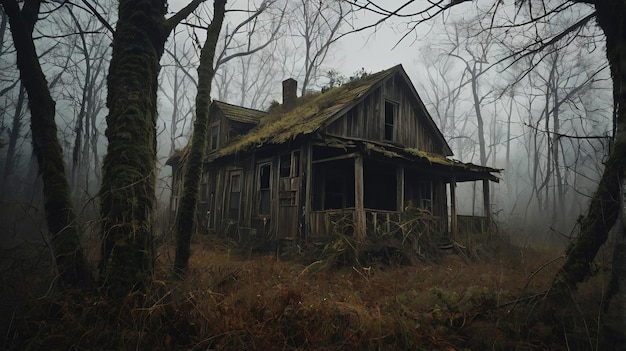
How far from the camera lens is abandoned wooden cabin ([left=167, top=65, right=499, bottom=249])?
37.3ft

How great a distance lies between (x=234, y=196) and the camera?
15.6 metres

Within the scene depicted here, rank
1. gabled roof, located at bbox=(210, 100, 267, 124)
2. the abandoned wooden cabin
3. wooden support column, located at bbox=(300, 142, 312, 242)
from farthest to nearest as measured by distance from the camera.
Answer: gabled roof, located at bbox=(210, 100, 267, 124) → wooden support column, located at bbox=(300, 142, 312, 242) → the abandoned wooden cabin

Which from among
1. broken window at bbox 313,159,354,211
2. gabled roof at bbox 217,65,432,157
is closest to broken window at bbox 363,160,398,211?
broken window at bbox 313,159,354,211

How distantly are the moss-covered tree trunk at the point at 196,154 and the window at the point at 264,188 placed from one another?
6.87 m

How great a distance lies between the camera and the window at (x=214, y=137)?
57.4 feet

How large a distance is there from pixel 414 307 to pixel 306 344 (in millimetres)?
2364

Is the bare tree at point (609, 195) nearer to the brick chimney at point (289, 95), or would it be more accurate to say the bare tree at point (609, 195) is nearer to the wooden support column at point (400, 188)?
the wooden support column at point (400, 188)

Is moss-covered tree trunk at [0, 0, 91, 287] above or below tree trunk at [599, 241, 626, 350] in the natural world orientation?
above

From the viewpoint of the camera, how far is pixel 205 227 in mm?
16609

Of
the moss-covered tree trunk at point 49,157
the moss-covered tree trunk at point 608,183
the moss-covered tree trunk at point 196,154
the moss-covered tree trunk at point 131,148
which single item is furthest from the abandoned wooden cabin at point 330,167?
the moss-covered tree trunk at point 49,157

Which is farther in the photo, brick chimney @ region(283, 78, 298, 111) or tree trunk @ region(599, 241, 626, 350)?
brick chimney @ region(283, 78, 298, 111)

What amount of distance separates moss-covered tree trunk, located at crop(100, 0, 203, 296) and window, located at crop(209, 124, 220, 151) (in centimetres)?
1273

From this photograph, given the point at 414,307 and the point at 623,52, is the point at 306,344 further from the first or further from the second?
the point at 623,52

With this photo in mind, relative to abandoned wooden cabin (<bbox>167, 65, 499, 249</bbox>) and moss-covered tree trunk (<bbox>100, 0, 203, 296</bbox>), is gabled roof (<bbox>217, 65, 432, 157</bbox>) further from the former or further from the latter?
moss-covered tree trunk (<bbox>100, 0, 203, 296</bbox>)
